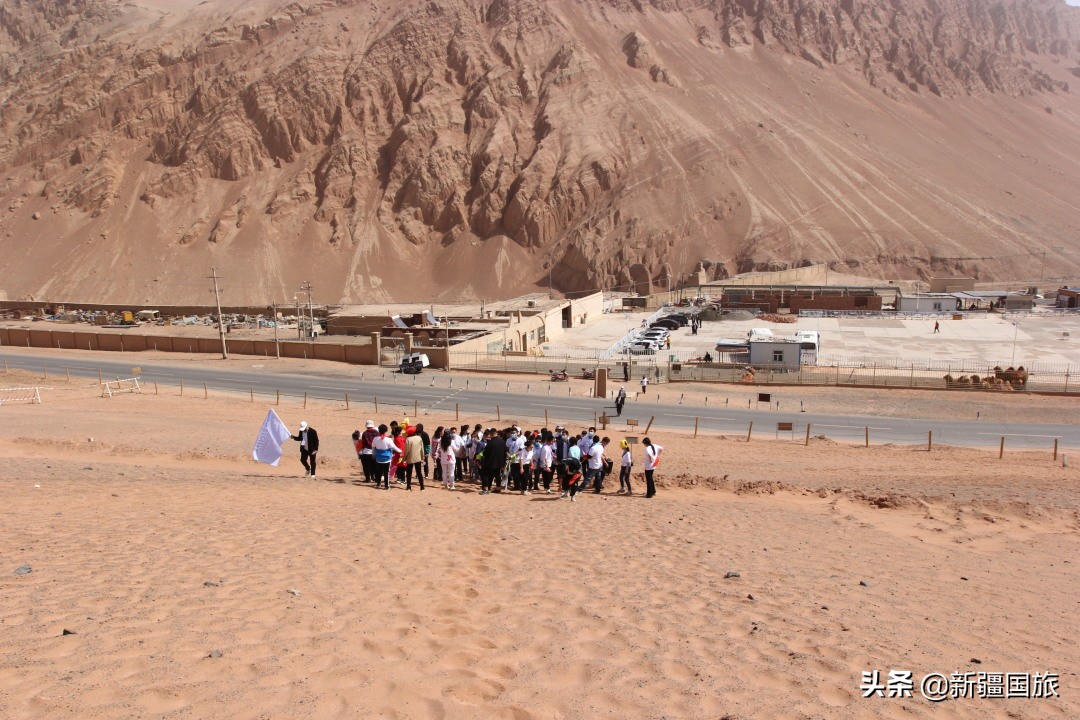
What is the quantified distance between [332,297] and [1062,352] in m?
64.5

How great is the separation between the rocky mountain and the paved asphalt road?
42.3 meters

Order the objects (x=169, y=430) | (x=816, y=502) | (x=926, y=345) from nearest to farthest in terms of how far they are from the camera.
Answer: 1. (x=816, y=502)
2. (x=169, y=430)
3. (x=926, y=345)

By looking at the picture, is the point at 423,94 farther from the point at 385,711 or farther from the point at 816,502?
the point at 385,711

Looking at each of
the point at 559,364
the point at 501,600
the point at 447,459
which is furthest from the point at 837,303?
the point at 501,600

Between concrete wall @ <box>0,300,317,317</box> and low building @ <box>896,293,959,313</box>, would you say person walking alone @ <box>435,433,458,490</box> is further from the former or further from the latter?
low building @ <box>896,293,959,313</box>

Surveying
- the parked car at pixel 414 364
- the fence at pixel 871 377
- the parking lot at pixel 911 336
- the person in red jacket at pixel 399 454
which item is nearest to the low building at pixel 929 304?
the parking lot at pixel 911 336

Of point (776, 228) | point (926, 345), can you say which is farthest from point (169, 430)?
point (776, 228)

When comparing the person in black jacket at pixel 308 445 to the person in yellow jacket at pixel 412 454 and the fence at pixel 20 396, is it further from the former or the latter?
the fence at pixel 20 396

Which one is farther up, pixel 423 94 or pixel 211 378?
pixel 423 94

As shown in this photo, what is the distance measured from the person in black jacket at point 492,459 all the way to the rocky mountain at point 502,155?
65793 millimetres

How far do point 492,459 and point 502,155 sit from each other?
264ft

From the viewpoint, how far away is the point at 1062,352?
4231 centimetres

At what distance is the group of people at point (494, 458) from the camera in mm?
13164

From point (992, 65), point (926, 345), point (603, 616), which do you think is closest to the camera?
point (603, 616)
